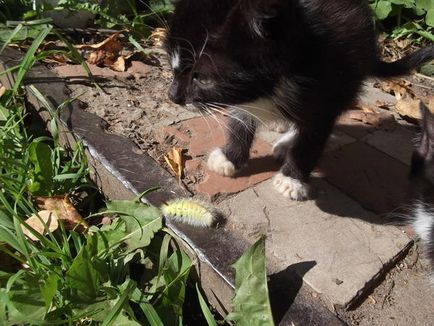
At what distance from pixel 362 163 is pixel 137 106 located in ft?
3.22

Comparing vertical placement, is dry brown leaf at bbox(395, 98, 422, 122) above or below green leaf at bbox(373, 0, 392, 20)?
below

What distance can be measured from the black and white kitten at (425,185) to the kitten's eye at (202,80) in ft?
2.74

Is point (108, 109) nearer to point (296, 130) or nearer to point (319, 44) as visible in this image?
point (296, 130)

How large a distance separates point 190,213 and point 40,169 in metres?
0.56

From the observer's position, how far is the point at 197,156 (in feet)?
6.00

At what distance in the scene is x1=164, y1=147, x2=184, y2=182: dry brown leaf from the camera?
1692 millimetres

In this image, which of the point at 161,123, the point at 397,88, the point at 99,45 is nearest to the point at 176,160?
the point at 161,123

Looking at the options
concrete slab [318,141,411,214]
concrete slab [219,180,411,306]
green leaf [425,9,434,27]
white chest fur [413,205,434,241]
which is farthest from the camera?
green leaf [425,9,434,27]

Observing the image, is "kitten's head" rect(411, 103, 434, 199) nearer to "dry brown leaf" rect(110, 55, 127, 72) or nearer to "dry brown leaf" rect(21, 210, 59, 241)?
"dry brown leaf" rect(21, 210, 59, 241)

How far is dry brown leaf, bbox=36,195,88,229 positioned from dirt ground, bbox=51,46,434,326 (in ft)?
1.10

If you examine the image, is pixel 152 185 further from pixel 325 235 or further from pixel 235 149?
pixel 325 235

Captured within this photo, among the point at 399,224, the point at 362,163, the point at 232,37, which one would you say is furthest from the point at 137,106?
the point at 399,224

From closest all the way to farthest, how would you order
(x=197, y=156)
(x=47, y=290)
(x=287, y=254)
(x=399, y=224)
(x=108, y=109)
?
1. (x=47, y=290)
2. (x=287, y=254)
3. (x=399, y=224)
4. (x=197, y=156)
5. (x=108, y=109)

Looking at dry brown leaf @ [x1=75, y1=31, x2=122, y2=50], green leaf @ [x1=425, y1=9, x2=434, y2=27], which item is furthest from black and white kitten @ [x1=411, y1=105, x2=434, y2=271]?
green leaf @ [x1=425, y1=9, x2=434, y2=27]
